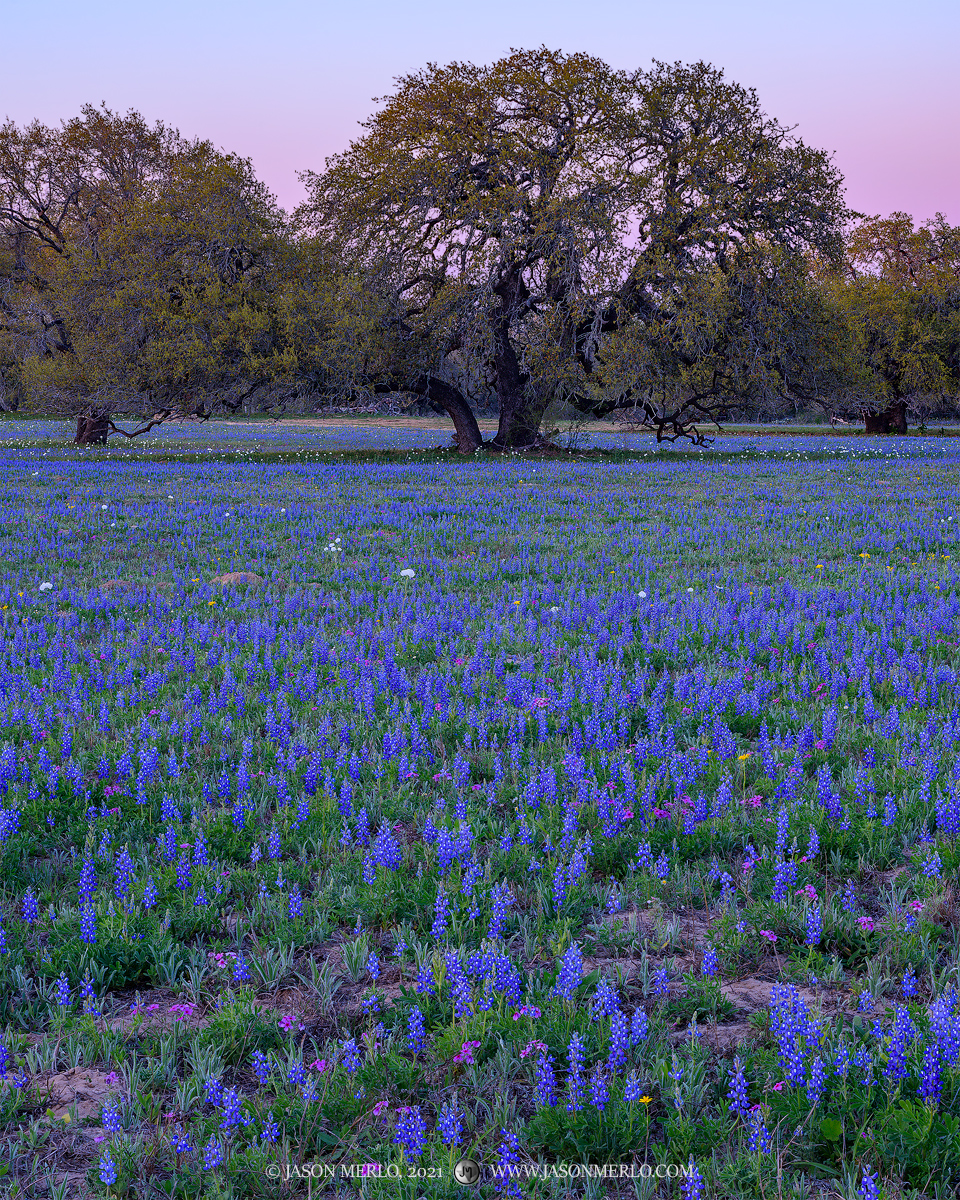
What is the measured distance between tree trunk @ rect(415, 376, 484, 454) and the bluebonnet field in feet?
89.2

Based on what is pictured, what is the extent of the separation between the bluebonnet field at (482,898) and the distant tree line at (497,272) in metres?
23.9

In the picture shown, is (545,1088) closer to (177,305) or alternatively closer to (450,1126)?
(450,1126)

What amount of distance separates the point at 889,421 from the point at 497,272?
142 feet

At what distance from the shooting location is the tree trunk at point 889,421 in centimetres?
6194

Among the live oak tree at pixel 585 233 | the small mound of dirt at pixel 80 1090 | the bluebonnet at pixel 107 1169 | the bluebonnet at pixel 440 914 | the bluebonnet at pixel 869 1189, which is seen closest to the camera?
the bluebonnet at pixel 869 1189

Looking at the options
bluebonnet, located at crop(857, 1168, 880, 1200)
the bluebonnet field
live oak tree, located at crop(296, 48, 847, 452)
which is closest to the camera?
bluebonnet, located at crop(857, 1168, 880, 1200)

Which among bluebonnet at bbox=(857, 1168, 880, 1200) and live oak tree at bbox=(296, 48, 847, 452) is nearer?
bluebonnet at bbox=(857, 1168, 880, 1200)

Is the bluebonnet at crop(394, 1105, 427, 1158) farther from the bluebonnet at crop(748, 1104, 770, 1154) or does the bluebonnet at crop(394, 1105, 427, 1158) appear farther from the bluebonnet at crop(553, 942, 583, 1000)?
the bluebonnet at crop(748, 1104, 770, 1154)

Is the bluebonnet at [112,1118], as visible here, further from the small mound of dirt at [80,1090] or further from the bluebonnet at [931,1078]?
the bluebonnet at [931,1078]

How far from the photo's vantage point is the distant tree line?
3045cm

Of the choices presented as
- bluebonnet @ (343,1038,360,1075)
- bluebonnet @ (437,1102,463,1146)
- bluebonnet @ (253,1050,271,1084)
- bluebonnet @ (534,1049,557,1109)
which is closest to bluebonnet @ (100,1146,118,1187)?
bluebonnet @ (253,1050,271,1084)

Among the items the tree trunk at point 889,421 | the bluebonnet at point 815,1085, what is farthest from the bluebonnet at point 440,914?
the tree trunk at point 889,421

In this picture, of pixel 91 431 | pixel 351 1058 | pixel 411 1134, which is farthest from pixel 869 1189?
pixel 91 431

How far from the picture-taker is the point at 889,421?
63188 millimetres
